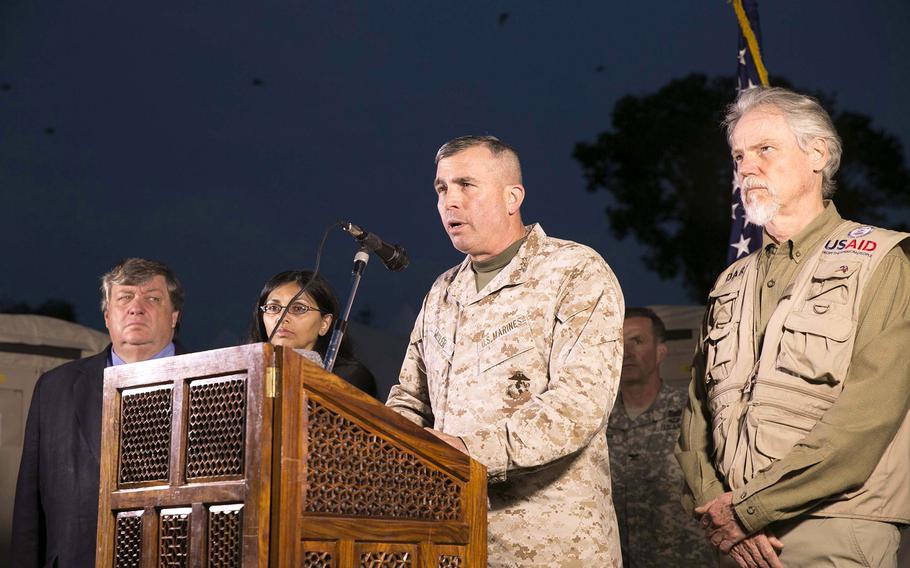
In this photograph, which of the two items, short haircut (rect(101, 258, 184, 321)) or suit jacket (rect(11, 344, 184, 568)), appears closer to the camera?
suit jacket (rect(11, 344, 184, 568))

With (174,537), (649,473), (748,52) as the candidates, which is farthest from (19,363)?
(174,537)


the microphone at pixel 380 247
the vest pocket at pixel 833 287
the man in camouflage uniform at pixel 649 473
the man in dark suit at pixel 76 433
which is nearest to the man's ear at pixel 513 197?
the microphone at pixel 380 247

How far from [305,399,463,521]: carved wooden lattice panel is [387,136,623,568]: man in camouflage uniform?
0.66 ft

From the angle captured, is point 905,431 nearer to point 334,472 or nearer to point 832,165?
point 832,165

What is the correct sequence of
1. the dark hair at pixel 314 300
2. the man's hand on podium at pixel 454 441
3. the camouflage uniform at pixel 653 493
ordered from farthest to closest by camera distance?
the camouflage uniform at pixel 653 493, the dark hair at pixel 314 300, the man's hand on podium at pixel 454 441

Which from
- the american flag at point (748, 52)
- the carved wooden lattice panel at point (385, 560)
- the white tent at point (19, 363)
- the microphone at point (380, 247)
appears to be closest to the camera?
the carved wooden lattice panel at point (385, 560)

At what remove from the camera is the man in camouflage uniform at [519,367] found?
2824 millimetres

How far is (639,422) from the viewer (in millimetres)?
5805

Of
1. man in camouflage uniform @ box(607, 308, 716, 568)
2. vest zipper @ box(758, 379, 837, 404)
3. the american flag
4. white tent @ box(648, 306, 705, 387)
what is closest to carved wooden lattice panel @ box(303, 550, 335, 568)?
vest zipper @ box(758, 379, 837, 404)

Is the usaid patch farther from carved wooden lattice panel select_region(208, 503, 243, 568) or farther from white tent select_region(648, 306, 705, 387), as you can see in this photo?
white tent select_region(648, 306, 705, 387)

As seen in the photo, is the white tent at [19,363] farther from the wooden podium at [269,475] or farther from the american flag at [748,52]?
the wooden podium at [269,475]

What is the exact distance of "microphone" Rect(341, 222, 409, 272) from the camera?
316 centimetres

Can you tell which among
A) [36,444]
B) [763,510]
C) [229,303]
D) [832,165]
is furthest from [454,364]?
[229,303]

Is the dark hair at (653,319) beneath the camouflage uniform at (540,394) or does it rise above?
above
